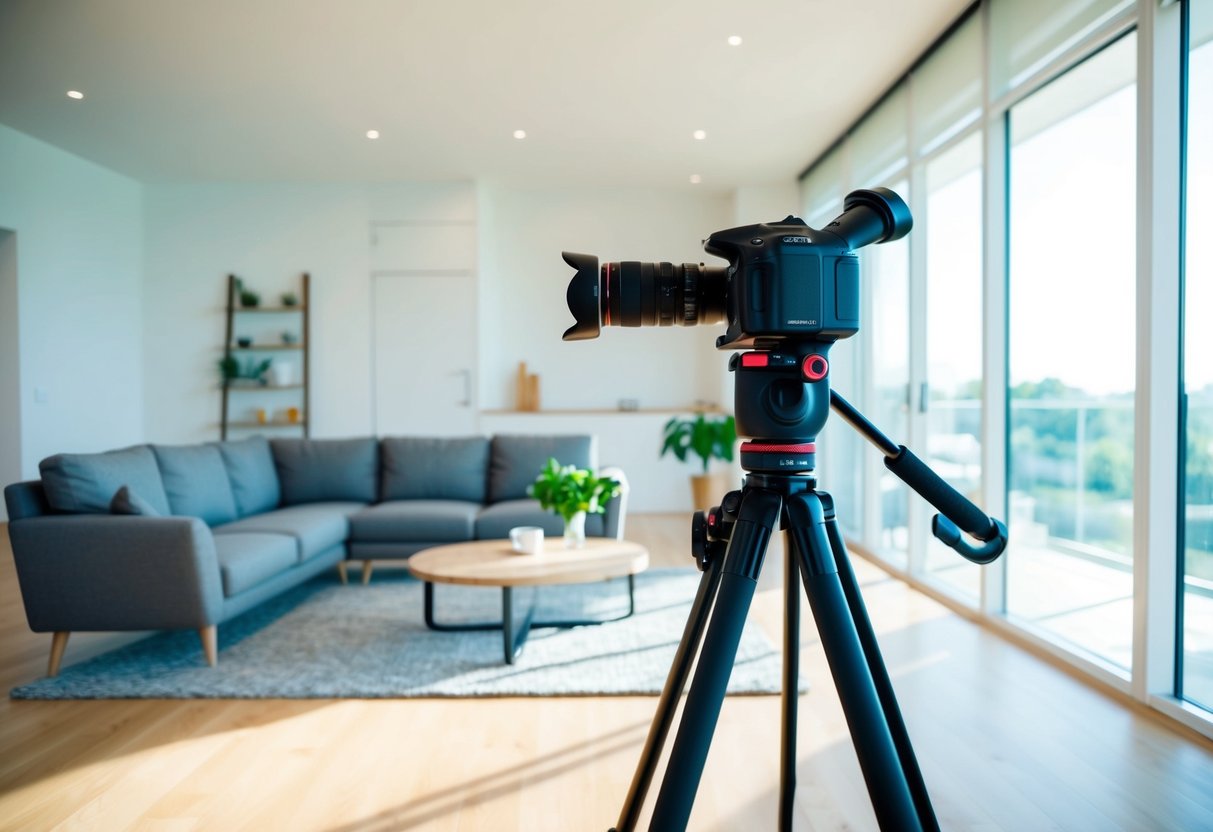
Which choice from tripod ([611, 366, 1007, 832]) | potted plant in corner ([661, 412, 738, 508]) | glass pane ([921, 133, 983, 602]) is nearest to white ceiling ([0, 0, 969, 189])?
glass pane ([921, 133, 983, 602])

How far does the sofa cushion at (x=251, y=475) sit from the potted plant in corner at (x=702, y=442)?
298 centimetres

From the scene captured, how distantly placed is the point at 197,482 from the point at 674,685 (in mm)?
3230

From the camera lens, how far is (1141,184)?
2.38 meters

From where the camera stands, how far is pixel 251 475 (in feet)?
13.8

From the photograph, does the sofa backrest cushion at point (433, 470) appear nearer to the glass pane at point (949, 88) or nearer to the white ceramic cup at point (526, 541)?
the white ceramic cup at point (526, 541)

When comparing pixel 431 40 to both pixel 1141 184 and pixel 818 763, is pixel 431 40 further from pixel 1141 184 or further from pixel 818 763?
pixel 818 763

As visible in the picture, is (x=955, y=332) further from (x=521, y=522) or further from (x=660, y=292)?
(x=660, y=292)

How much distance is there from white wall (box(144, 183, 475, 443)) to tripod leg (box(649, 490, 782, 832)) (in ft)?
19.3

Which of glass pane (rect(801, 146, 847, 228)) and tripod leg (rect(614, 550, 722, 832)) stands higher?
glass pane (rect(801, 146, 847, 228))

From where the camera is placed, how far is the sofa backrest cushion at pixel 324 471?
14.8ft

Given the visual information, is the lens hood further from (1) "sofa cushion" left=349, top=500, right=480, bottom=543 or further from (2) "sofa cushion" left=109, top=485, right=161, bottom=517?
(1) "sofa cushion" left=349, top=500, right=480, bottom=543

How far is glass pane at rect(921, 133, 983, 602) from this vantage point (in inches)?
141

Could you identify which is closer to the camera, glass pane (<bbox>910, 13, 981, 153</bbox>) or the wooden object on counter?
glass pane (<bbox>910, 13, 981, 153</bbox>)

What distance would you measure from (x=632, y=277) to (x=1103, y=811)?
1.61 meters
